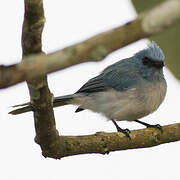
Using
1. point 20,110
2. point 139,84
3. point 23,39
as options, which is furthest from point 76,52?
point 139,84

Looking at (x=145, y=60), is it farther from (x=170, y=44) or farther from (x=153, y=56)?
(x=170, y=44)

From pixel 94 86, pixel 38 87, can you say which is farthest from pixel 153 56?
pixel 38 87

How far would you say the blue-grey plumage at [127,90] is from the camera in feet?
19.0

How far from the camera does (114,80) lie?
20.2 ft

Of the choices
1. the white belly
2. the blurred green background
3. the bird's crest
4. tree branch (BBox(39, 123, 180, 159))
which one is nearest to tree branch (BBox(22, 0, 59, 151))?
tree branch (BBox(39, 123, 180, 159))

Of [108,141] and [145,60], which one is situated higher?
[145,60]

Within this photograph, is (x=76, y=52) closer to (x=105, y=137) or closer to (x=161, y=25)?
(x=161, y=25)

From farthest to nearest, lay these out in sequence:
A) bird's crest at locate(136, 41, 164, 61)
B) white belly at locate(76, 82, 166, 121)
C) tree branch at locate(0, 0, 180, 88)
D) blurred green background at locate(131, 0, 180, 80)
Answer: bird's crest at locate(136, 41, 164, 61)
white belly at locate(76, 82, 166, 121)
blurred green background at locate(131, 0, 180, 80)
tree branch at locate(0, 0, 180, 88)

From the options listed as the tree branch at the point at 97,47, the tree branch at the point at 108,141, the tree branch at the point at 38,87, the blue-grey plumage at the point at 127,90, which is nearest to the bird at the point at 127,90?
the blue-grey plumage at the point at 127,90

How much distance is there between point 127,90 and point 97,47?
14.1 feet

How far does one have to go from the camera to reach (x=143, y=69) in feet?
20.6

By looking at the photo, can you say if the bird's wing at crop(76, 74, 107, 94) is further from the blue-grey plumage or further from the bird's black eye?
the bird's black eye

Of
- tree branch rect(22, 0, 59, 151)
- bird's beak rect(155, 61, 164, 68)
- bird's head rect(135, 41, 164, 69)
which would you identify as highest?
tree branch rect(22, 0, 59, 151)

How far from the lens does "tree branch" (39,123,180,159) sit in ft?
14.0
